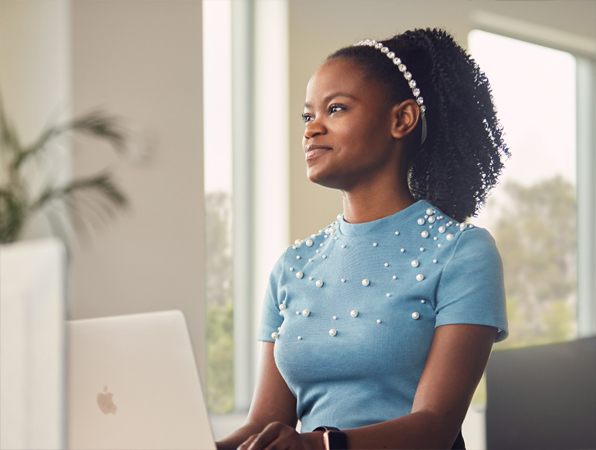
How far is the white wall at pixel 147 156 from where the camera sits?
1789 millimetres

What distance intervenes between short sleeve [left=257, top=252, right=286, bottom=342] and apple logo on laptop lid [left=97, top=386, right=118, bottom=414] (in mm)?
471

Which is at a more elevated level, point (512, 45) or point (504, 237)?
point (512, 45)

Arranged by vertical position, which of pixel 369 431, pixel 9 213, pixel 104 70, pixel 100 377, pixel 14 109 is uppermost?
pixel 104 70

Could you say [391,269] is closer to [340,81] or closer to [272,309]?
[272,309]

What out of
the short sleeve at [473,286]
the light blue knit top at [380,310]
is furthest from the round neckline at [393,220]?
the short sleeve at [473,286]

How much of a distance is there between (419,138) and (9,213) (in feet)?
3.97

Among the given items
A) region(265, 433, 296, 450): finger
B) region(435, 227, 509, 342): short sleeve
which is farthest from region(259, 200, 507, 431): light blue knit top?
region(265, 433, 296, 450): finger

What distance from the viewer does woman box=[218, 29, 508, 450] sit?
0.81 m

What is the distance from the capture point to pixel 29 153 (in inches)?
67.1

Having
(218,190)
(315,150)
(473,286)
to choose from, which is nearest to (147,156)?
(218,190)

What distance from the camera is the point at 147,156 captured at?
6.11ft

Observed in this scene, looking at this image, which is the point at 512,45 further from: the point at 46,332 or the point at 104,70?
the point at 46,332

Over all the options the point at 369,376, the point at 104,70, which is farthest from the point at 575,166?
the point at 104,70

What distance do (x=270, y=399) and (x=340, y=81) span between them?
0.58 m
